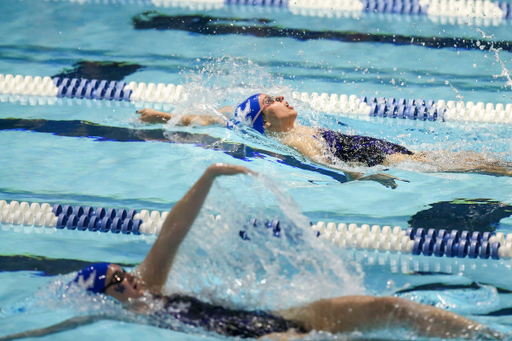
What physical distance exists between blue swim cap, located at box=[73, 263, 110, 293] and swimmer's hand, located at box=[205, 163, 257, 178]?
0.54 m

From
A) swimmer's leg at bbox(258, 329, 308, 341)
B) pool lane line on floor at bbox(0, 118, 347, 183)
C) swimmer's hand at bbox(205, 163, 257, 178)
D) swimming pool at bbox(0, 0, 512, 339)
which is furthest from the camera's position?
pool lane line on floor at bbox(0, 118, 347, 183)

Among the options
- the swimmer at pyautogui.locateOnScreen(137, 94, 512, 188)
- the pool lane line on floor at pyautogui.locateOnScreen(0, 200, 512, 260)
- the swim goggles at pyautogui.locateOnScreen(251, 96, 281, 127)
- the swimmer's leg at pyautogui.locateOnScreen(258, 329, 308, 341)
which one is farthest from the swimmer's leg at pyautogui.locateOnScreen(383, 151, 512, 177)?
the swimmer's leg at pyautogui.locateOnScreen(258, 329, 308, 341)

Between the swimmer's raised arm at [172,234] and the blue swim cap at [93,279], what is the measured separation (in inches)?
5.8

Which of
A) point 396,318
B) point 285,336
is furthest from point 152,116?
point 396,318

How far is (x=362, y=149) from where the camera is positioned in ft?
12.1

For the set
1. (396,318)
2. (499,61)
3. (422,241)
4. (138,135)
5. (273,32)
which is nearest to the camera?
(396,318)

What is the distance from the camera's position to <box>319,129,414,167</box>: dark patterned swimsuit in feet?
12.0

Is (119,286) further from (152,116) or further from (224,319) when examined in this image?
(152,116)

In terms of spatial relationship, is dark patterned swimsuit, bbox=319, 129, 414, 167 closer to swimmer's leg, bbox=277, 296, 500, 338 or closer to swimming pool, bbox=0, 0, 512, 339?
swimming pool, bbox=0, 0, 512, 339

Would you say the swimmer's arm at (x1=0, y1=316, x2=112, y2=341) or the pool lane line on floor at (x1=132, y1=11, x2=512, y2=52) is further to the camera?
the pool lane line on floor at (x1=132, y1=11, x2=512, y2=52)

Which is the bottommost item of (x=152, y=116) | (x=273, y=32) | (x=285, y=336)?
(x=285, y=336)

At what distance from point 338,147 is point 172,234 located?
5.86ft

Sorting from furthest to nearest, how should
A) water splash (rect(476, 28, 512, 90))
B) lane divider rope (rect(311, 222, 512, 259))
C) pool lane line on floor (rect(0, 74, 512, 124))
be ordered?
water splash (rect(476, 28, 512, 90)), pool lane line on floor (rect(0, 74, 512, 124)), lane divider rope (rect(311, 222, 512, 259))

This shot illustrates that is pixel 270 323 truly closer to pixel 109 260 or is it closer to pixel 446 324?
pixel 446 324
